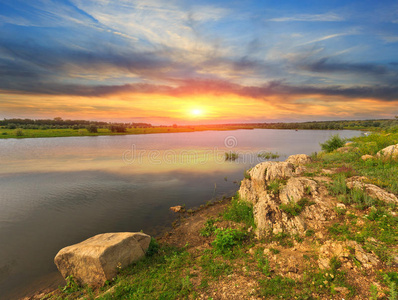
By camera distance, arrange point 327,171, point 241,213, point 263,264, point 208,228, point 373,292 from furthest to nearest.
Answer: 1. point 327,171
2. point 241,213
3. point 208,228
4. point 263,264
5. point 373,292

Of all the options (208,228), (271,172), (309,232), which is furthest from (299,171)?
(208,228)

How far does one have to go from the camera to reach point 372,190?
944 centimetres

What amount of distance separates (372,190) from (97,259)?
14682 millimetres

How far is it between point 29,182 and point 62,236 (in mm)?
18369

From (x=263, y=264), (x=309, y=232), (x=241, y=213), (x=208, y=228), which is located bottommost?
(x=208, y=228)

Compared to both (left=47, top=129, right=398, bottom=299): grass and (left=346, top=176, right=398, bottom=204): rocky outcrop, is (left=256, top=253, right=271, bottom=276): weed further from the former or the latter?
(left=346, top=176, right=398, bottom=204): rocky outcrop

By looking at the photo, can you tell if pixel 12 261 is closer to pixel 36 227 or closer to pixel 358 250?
pixel 36 227

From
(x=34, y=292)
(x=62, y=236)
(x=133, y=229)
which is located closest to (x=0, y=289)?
(x=34, y=292)

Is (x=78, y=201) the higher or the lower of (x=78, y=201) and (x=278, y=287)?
the lower

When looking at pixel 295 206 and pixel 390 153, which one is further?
pixel 390 153

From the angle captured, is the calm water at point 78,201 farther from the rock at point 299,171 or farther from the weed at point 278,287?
the weed at point 278,287

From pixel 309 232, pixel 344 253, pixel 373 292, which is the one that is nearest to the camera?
pixel 373 292

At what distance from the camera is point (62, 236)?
13.1 meters

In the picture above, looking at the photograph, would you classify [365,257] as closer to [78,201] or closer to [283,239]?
[283,239]
